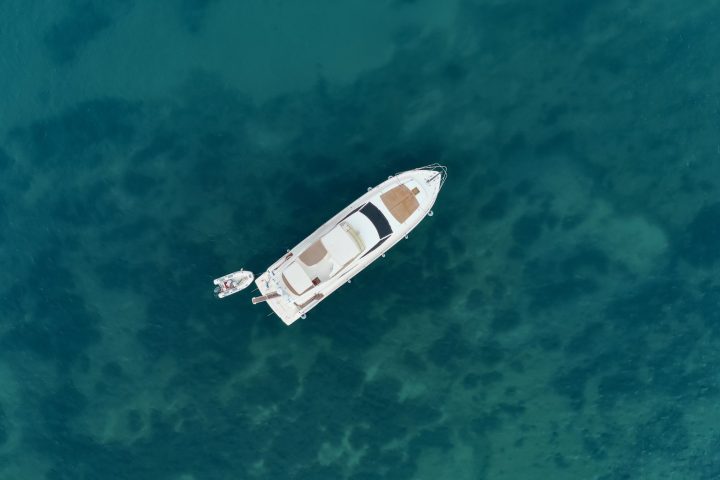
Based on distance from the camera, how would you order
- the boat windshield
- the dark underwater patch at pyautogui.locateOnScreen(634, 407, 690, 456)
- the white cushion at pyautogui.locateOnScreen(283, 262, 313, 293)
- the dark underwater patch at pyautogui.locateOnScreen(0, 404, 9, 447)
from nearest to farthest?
the white cushion at pyautogui.locateOnScreen(283, 262, 313, 293) < the boat windshield < the dark underwater patch at pyautogui.locateOnScreen(634, 407, 690, 456) < the dark underwater patch at pyautogui.locateOnScreen(0, 404, 9, 447)

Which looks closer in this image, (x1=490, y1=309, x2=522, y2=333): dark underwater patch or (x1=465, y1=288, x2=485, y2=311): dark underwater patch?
(x1=465, y1=288, x2=485, y2=311): dark underwater patch

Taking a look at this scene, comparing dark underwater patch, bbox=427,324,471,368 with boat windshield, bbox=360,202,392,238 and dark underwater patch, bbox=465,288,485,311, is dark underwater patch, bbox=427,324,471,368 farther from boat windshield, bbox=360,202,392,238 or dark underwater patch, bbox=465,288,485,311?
boat windshield, bbox=360,202,392,238

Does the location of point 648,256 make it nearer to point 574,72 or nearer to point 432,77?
point 574,72

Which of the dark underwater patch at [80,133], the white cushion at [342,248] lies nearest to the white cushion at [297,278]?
the white cushion at [342,248]

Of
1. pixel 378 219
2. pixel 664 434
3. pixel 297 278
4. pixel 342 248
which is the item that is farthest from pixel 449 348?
pixel 664 434

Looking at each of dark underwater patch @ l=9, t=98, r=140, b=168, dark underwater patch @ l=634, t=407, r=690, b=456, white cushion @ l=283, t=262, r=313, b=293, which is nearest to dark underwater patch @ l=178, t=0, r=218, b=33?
dark underwater patch @ l=9, t=98, r=140, b=168

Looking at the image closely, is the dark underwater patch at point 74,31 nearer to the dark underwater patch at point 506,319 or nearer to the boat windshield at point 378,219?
the boat windshield at point 378,219

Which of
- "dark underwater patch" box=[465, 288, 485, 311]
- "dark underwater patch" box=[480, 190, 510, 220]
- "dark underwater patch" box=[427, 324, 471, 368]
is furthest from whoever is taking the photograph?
"dark underwater patch" box=[427, 324, 471, 368]

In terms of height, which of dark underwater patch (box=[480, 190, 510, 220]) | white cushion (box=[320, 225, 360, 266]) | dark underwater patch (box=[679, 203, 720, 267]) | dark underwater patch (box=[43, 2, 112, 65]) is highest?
dark underwater patch (box=[43, 2, 112, 65])
